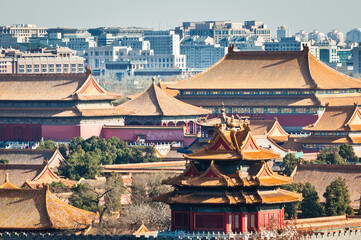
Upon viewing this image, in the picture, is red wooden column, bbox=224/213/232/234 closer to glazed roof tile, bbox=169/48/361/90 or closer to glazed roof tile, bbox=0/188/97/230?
glazed roof tile, bbox=0/188/97/230

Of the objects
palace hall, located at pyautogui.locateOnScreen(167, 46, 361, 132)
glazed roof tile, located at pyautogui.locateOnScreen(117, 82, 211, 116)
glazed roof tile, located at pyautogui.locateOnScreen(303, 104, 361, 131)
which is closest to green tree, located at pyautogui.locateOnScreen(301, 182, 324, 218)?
glazed roof tile, located at pyautogui.locateOnScreen(303, 104, 361, 131)

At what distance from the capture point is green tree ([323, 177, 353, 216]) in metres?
67.8

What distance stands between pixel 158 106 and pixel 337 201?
62.9 meters

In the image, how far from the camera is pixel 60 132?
126312 mm

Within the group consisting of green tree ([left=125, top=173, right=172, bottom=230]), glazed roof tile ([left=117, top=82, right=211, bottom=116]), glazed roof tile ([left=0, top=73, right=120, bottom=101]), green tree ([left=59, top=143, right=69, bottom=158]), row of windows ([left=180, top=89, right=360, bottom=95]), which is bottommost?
green tree ([left=59, top=143, right=69, bottom=158])

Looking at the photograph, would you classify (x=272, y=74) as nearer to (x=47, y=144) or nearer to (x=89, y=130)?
(x=89, y=130)

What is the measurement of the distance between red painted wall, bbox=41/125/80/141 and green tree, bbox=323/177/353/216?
57.1m

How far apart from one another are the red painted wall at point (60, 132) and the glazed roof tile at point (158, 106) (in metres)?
5.75

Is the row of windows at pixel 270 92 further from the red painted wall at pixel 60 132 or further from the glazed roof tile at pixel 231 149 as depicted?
the glazed roof tile at pixel 231 149

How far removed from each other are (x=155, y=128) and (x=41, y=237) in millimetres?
65753

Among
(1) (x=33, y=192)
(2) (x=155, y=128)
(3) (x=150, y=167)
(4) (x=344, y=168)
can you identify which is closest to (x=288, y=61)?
(2) (x=155, y=128)

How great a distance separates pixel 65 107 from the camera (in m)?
128

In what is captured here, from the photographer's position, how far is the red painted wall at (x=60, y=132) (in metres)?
126

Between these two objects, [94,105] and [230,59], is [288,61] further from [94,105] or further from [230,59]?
[94,105]
